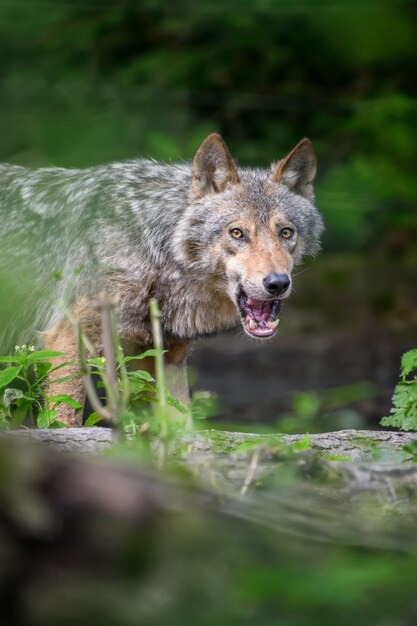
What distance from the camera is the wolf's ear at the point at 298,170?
5727mm

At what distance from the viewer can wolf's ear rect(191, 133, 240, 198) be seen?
18.4 ft

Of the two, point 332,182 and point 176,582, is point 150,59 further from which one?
point 176,582

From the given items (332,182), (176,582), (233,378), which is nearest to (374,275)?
(332,182)

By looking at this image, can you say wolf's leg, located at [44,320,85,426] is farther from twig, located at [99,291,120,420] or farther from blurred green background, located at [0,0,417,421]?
blurred green background, located at [0,0,417,421]

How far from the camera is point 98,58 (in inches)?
386

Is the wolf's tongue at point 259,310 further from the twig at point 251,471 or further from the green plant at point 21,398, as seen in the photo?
the twig at point 251,471

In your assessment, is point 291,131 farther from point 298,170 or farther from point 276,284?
point 276,284

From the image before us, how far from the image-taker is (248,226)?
5391 millimetres

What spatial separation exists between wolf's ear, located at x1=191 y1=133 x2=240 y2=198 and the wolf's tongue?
70 centimetres

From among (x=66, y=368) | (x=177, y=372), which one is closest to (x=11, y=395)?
(x=66, y=368)

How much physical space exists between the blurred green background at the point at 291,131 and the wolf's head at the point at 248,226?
285 cm

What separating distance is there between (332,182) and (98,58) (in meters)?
2.59

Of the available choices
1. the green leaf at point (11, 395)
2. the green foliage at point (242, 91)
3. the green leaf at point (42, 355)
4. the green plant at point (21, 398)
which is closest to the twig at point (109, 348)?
the green leaf at point (42, 355)

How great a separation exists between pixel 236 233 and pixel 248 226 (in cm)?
7
